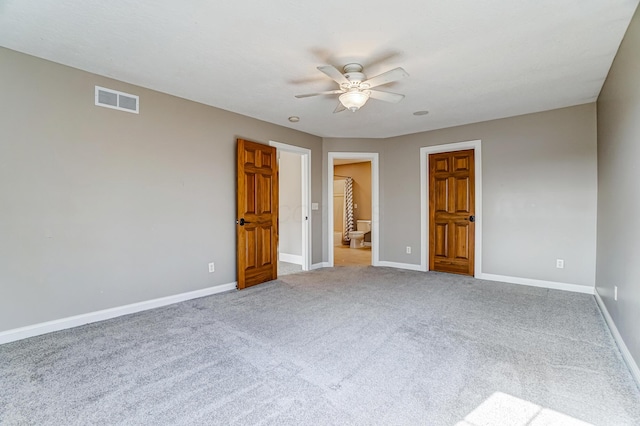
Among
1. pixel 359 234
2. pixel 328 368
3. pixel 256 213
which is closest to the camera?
pixel 328 368

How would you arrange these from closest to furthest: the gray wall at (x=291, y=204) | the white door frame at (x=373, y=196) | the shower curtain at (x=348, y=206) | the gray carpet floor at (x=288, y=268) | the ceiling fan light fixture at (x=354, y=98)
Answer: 1. the ceiling fan light fixture at (x=354, y=98)
2. the gray carpet floor at (x=288, y=268)
3. the white door frame at (x=373, y=196)
4. the gray wall at (x=291, y=204)
5. the shower curtain at (x=348, y=206)

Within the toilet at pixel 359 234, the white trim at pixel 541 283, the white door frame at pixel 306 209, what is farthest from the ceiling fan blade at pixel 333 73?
the toilet at pixel 359 234

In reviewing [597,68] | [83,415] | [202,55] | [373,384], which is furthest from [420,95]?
[83,415]

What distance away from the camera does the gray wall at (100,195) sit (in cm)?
262

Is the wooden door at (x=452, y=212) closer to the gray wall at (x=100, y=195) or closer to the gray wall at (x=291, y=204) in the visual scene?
the gray wall at (x=291, y=204)

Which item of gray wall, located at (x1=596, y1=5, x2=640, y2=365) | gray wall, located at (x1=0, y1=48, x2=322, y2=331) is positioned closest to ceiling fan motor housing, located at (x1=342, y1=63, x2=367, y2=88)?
gray wall, located at (x1=596, y1=5, x2=640, y2=365)

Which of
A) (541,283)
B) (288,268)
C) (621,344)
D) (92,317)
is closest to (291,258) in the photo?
(288,268)

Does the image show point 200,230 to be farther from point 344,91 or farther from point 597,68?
point 597,68

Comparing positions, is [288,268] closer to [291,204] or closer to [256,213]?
[291,204]

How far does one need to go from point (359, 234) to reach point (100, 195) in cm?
644

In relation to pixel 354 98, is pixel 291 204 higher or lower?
lower

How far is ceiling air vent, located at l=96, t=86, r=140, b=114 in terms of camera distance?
3.07 metres

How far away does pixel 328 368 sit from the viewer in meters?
2.13

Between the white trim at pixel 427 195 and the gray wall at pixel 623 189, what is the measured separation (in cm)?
151
